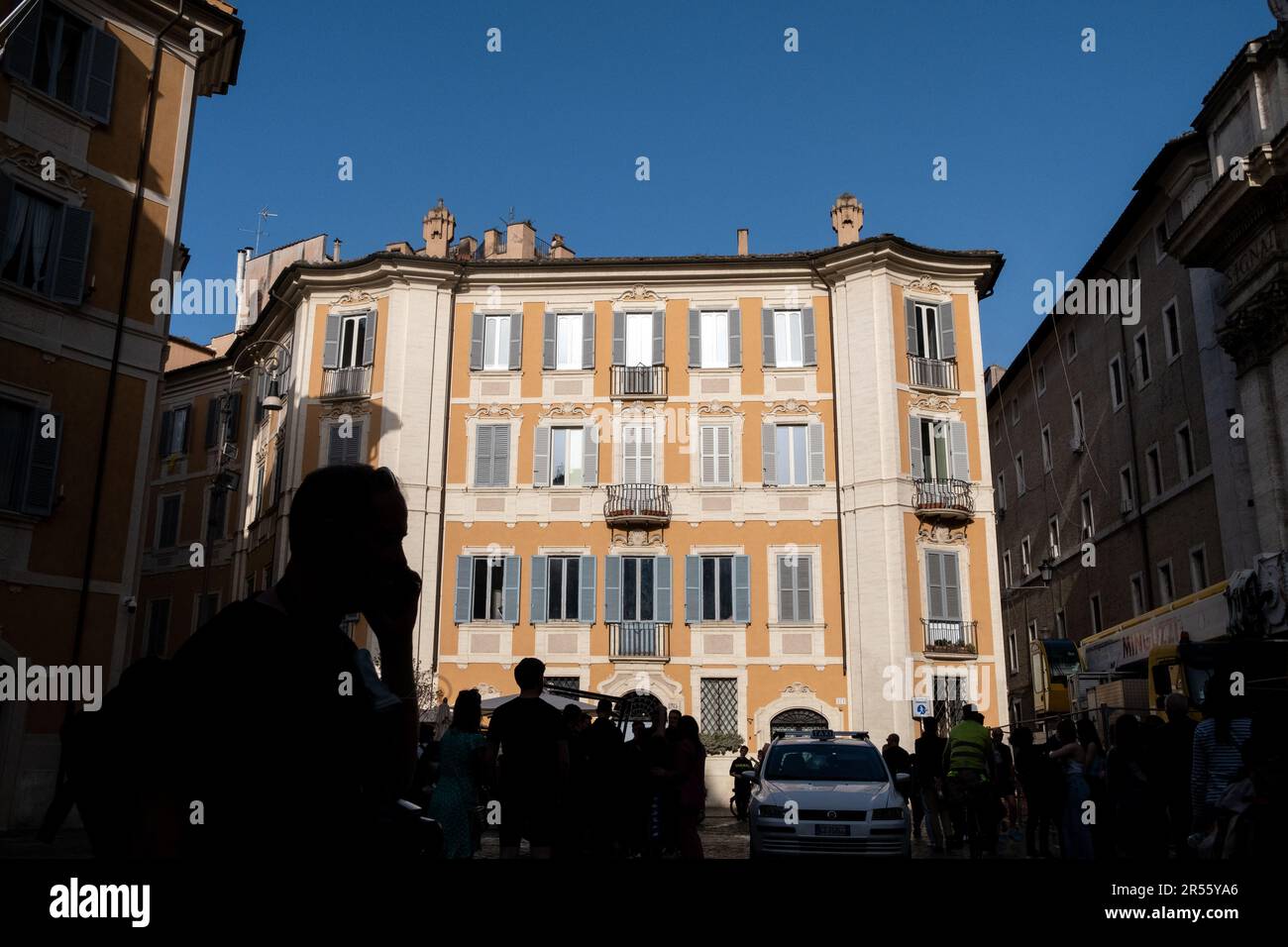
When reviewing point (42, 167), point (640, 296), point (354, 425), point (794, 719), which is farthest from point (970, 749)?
point (354, 425)

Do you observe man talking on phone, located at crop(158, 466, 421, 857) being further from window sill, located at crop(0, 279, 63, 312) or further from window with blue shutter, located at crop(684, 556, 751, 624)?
window with blue shutter, located at crop(684, 556, 751, 624)

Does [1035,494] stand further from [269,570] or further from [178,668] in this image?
[178,668]

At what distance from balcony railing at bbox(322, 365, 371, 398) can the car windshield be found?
21.1 m

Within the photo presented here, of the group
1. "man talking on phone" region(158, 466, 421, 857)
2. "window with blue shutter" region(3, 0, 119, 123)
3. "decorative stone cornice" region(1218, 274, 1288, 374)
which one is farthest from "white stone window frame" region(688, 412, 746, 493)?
"man talking on phone" region(158, 466, 421, 857)

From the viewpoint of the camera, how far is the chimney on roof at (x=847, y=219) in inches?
1323

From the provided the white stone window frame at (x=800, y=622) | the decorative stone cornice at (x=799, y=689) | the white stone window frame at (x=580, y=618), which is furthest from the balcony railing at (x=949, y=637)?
the white stone window frame at (x=580, y=618)

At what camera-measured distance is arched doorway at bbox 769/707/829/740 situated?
28.7m

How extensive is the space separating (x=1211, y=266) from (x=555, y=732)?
2466 centimetres

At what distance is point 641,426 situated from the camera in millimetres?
31266

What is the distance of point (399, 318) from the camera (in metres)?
31.8

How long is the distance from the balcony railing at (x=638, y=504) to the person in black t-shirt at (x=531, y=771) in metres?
22.4

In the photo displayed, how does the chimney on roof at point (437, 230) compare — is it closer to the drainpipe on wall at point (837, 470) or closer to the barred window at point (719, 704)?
the drainpipe on wall at point (837, 470)
